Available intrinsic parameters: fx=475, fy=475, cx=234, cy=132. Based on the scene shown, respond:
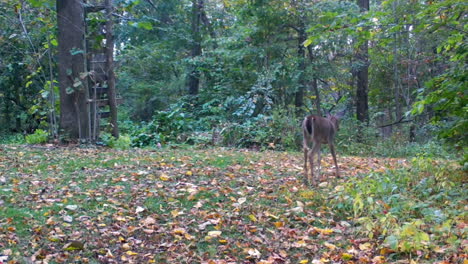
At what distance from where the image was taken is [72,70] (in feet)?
37.5

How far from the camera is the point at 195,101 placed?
18.8m

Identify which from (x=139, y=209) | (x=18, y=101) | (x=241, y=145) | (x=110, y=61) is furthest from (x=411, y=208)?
(x=18, y=101)

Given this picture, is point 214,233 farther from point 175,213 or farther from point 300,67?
point 300,67

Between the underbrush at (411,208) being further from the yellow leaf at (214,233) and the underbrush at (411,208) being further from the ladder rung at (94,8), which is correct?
the ladder rung at (94,8)

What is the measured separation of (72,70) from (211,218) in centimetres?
722

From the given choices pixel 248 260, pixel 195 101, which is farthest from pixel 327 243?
pixel 195 101

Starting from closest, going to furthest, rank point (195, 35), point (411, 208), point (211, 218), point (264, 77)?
1. point (411, 208)
2. point (211, 218)
3. point (264, 77)
4. point (195, 35)

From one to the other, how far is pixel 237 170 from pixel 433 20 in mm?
4053

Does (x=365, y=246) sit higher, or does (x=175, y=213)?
(x=175, y=213)

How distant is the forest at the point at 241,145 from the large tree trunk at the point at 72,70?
0.12ft

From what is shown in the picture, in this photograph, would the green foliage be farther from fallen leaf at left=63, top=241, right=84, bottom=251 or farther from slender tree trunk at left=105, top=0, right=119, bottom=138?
slender tree trunk at left=105, top=0, right=119, bottom=138

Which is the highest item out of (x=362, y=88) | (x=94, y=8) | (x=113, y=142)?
(x=94, y=8)

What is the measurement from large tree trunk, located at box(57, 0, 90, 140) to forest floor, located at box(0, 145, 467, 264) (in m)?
3.31

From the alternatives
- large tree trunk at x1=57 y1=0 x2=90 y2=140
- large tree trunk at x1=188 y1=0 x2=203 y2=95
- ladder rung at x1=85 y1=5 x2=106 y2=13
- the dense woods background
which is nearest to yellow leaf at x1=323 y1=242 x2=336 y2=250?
the dense woods background
